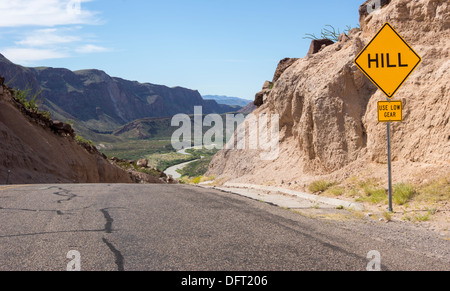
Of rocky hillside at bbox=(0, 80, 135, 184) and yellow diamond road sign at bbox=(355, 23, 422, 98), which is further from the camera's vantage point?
rocky hillside at bbox=(0, 80, 135, 184)

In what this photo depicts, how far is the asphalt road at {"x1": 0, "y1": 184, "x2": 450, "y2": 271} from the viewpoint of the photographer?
521 centimetres

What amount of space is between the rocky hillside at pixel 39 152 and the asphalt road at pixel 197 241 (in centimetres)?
1584

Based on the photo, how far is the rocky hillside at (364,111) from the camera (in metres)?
11.5

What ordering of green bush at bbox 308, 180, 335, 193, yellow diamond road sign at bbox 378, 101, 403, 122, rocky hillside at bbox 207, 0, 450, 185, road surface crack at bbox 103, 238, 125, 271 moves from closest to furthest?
road surface crack at bbox 103, 238, 125, 271 → yellow diamond road sign at bbox 378, 101, 403, 122 → rocky hillside at bbox 207, 0, 450, 185 → green bush at bbox 308, 180, 335, 193

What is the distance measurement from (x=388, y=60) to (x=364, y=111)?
4.56 m

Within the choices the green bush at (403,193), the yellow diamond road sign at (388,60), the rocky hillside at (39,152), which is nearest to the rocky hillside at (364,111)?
the green bush at (403,193)

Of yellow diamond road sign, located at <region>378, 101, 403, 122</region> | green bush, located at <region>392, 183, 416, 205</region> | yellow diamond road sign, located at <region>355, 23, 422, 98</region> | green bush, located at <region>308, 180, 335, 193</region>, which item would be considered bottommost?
green bush, located at <region>308, 180, 335, 193</region>

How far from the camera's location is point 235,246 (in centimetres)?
602

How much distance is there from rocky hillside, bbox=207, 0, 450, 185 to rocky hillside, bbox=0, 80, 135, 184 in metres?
13.0

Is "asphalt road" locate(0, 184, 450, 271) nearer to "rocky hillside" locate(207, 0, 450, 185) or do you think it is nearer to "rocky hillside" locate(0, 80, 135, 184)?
"rocky hillside" locate(207, 0, 450, 185)

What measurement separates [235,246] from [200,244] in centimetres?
52

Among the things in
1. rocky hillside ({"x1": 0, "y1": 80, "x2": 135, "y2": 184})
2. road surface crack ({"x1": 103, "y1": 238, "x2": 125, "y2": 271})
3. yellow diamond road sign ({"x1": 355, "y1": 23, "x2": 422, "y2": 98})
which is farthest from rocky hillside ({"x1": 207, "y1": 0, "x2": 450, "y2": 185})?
rocky hillside ({"x1": 0, "y1": 80, "x2": 135, "y2": 184})

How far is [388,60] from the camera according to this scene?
10188 mm

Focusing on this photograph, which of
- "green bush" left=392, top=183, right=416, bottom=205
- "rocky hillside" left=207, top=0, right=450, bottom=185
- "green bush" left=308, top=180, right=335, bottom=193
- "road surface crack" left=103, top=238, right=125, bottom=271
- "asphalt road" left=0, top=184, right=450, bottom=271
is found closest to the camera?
"road surface crack" left=103, top=238, right=125, bottom=271
